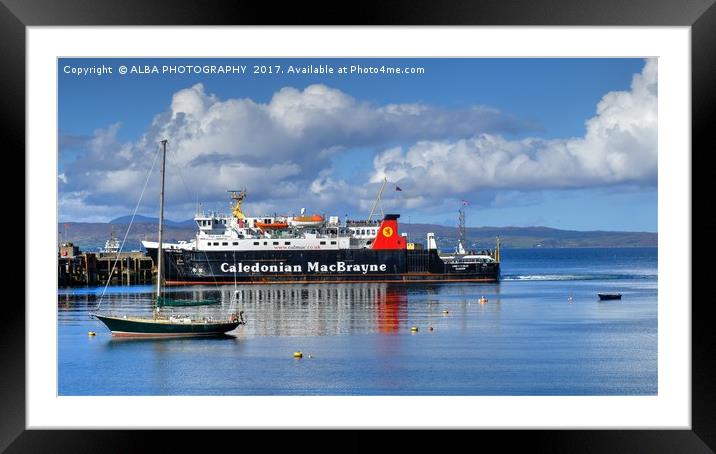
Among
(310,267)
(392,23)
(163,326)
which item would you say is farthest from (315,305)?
(392,23)

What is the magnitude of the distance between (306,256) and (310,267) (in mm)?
453

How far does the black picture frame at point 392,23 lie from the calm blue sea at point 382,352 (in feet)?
16.4

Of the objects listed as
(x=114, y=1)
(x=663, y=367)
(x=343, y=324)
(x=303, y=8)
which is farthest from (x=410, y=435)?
(x=343, y=324)

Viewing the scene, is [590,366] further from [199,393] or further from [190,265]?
[190,265]

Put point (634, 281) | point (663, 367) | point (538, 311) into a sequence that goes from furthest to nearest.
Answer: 1. point (634, 281)
2. point (538, 311)
3. point (663, 367)

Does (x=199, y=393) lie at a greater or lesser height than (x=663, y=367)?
lesser

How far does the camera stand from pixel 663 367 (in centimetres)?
747

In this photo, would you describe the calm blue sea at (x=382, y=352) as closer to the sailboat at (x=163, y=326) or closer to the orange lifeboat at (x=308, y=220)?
the sailboat at (x=163, y=326)

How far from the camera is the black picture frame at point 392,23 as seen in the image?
254 inches

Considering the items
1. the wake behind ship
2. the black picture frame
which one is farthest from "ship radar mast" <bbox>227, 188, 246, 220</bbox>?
the black picture frame

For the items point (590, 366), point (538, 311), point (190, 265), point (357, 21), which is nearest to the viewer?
point (357, 21)

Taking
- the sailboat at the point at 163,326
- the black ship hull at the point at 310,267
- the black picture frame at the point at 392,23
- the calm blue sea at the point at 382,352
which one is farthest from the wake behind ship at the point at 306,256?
the black picture frame at the point at 392,23

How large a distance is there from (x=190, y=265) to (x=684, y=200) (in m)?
29.6

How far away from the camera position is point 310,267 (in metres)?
35.4
